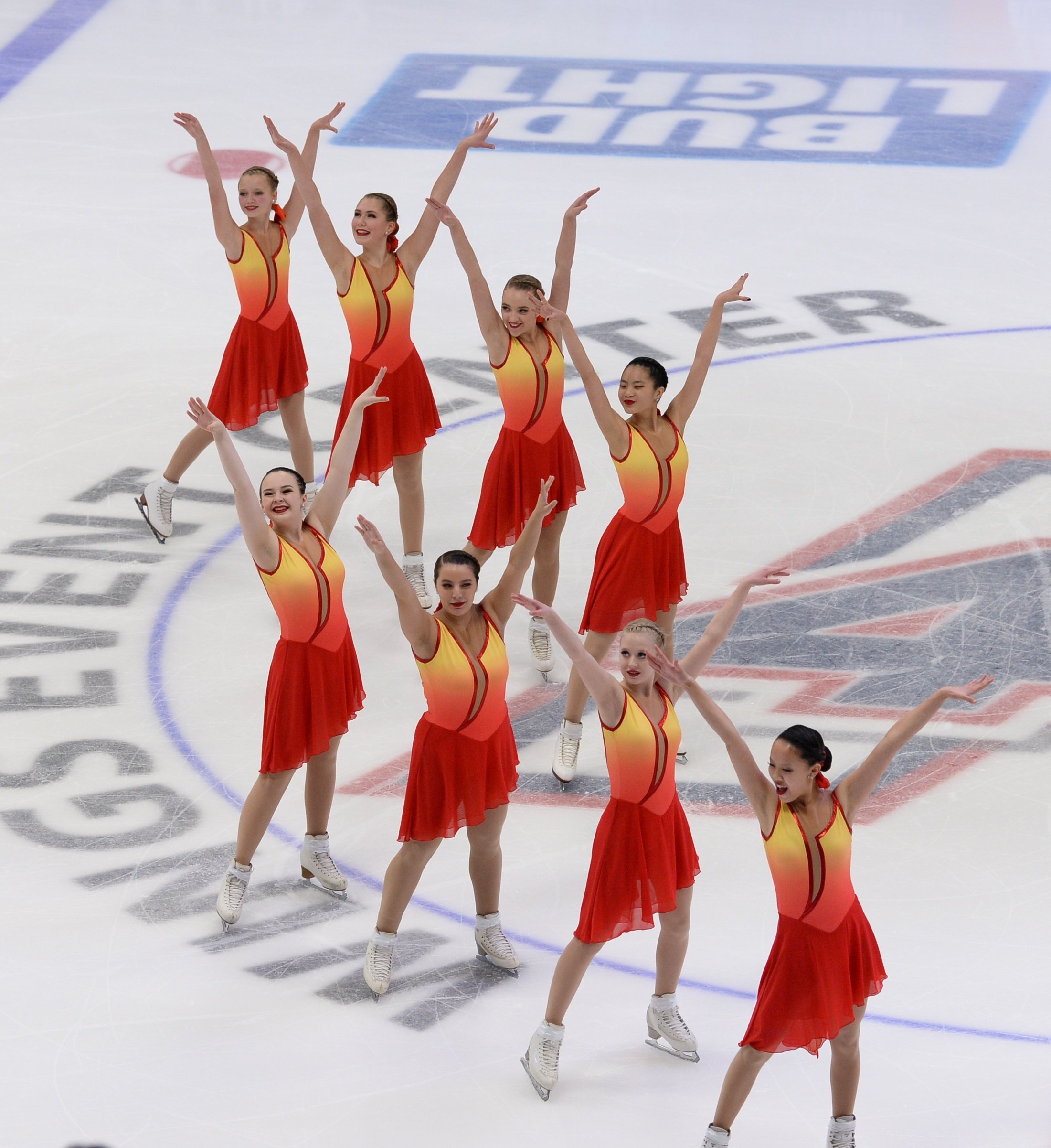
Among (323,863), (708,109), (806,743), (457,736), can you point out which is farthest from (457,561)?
(708,109)

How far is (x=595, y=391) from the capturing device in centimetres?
620

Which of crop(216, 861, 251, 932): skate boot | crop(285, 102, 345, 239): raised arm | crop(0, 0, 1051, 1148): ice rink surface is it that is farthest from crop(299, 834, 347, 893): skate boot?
crop(285, 102, 345, 239): raised arm

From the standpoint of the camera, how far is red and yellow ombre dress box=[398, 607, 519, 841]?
521cm

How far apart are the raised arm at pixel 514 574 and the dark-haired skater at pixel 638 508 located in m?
0.97

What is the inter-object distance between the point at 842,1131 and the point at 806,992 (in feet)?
1.39

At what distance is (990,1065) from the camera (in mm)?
5074

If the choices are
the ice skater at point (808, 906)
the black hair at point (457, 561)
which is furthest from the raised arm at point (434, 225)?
the ice skater at point (808, 906)

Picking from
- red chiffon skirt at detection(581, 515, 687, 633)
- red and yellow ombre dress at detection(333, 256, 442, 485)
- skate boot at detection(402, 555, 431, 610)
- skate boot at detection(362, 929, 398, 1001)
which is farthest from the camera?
skate boot at detection(402, 555, 431, 610)

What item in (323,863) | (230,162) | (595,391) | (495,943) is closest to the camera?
(495,943)

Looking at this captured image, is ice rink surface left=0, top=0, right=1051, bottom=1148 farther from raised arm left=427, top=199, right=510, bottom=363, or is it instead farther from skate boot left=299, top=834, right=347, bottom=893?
raised arm left=427, top=199, right=510, bottom=363

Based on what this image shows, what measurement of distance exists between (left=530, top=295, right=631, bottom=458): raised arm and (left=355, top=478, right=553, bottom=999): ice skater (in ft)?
2.95

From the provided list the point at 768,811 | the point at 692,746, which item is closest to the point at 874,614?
the point at 692,746

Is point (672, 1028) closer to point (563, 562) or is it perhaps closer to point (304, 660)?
point (304, 660)

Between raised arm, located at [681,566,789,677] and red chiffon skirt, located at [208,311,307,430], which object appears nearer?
raised arm, located at [681,566,789,677]
